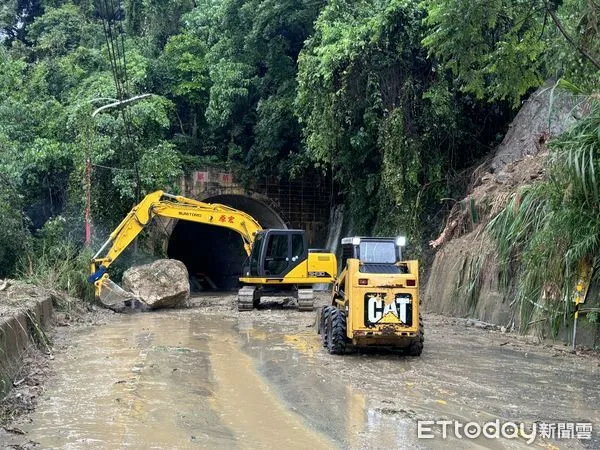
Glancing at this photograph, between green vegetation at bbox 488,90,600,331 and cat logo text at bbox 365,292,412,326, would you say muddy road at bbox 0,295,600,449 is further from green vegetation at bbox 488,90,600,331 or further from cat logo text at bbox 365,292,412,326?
green vegetation at bbox 488,90,600,331

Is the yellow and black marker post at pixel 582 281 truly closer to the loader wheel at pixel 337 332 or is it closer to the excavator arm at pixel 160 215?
the loader wheel at pixel 337 332

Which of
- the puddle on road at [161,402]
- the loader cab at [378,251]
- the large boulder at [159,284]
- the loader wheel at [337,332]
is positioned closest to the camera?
the puddle on road at [161,402]

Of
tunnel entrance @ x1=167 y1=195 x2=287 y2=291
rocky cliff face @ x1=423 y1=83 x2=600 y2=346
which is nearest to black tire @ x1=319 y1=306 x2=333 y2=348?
rocky cliff face @ x1=423 y1=83 x2=600 y2=346

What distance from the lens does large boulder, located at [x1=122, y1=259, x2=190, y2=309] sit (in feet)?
62.7

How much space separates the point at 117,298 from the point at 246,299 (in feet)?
11.7

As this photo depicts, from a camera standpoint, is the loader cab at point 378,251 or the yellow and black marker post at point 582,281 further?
the loader cab at point 378,251

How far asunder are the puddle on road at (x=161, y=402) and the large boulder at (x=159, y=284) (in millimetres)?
7340

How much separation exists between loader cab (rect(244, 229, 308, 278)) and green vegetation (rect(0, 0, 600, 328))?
3329 millimetres

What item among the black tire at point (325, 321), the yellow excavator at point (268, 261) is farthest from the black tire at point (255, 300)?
the black tire at point (325, 321)

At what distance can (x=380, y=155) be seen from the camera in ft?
73.7

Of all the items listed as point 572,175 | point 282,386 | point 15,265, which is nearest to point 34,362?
point 282,386

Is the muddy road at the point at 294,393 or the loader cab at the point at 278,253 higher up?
the loader cab at the point at 278,253

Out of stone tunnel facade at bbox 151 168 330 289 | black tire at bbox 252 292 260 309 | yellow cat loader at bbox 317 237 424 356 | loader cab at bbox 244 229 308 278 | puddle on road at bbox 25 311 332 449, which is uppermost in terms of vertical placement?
stone tunnel facade at bbox 151 168 330 289

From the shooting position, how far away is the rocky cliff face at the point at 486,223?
45.6ft
